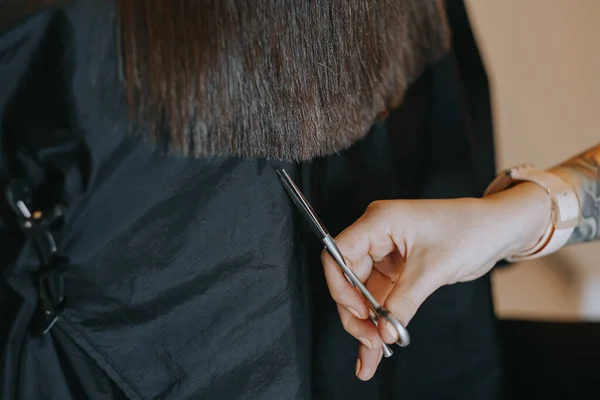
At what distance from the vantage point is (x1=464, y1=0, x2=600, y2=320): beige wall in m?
0.94

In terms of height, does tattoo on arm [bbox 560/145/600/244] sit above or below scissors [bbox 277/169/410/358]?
below

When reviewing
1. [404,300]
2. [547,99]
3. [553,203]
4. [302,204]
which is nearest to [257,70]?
[302,204]

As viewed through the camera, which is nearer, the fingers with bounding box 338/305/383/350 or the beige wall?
the fingers with bounding box 338/305/383/350

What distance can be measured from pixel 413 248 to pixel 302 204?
12 cm

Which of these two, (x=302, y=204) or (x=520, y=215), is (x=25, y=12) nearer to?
(x=302, y=204)

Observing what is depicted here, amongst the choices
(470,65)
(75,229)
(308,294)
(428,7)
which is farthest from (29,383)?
(470,65)

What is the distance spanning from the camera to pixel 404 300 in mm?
495

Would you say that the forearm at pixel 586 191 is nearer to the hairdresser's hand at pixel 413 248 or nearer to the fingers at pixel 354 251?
the hairdresser's hand at pixel 413 248

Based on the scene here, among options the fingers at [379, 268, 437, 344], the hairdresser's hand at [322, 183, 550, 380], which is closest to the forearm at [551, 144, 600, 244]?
the hairdresser's hand at [322, 183, 550, 380]

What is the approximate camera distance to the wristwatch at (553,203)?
619 millimetres

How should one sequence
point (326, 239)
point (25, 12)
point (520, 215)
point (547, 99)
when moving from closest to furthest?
point (25, 12)
point (326, 239)
point (520, 215)
point (547, 99)

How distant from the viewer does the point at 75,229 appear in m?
0.43

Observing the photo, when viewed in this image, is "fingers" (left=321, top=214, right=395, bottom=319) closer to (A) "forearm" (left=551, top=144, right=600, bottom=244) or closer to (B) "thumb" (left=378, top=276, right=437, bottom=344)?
(B) "thumb" (left=378, top=276, right=437, bottom=344)

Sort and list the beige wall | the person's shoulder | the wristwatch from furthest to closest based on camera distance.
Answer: the beige wall < the wristwatch < the person's shoulder
